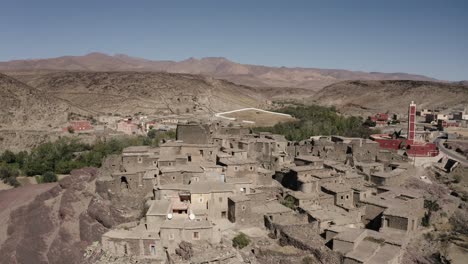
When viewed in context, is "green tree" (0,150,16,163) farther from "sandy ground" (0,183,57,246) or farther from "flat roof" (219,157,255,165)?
"flat roof" (219,157,255,165)

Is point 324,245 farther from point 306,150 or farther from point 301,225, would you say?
point 306,150

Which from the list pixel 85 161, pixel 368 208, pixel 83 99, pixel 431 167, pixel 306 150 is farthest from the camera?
pixel 83 99

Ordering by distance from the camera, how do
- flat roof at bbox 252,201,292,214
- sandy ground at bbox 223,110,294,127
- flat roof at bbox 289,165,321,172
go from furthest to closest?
sandy ground at bbox 223,110,294,127, flat roof at bbox 289,165,321,172, flat roof at bbox 252,201,292,214

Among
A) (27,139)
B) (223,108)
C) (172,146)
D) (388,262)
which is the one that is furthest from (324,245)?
(223,108)

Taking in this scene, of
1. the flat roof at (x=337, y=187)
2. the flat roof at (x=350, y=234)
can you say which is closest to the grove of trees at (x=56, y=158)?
the flat roof at (x=337, y=187)

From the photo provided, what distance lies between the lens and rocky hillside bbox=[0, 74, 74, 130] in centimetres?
6100

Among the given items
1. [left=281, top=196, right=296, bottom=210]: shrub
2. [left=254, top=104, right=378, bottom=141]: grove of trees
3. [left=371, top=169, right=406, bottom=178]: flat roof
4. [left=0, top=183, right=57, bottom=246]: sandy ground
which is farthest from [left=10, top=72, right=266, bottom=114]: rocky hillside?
[left=281, top=196, right=296, bottom=210]: shrub

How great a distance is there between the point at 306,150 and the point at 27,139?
41286mm

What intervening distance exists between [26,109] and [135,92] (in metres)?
30.0

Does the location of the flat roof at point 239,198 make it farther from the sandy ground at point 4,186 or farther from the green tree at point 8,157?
the green tree at point 8,157

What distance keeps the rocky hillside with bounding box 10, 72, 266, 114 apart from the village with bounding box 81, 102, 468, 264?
54.9 m

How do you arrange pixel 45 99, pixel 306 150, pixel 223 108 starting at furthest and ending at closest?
1. pixel 223 108
2. pixel 45 99
3. pixel 306 150

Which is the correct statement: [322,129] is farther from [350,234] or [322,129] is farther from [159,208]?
[159,208]

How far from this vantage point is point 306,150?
117 ft
